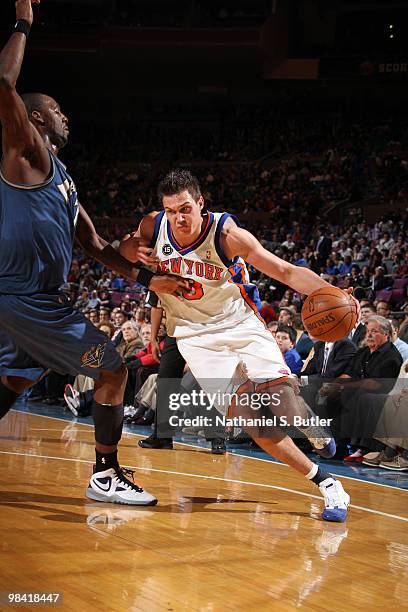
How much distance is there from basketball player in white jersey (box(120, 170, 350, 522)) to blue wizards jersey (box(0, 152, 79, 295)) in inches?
28.2

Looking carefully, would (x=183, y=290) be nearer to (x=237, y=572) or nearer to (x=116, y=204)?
(x=237, y=572)

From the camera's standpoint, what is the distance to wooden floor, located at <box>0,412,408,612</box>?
8.35 feet

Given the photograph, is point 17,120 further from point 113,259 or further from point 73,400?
point 73,400

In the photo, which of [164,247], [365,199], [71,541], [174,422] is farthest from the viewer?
[365,199]

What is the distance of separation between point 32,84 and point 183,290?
2376 centimetres

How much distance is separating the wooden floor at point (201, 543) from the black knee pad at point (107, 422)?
1.21 ft

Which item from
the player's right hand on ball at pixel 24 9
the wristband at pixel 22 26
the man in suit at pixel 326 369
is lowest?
the man in suit at pixel 326 369

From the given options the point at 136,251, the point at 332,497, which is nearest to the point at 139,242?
the point at 136,251

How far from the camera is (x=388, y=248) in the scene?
13875 millimetres

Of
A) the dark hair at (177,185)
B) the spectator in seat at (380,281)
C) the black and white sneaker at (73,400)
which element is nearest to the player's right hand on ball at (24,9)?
the dark hair at (177,185)

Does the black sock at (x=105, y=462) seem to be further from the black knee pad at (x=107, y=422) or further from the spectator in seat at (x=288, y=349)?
the spectator in seat at (x=288, y=349)

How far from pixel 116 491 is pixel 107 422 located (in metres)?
0.40

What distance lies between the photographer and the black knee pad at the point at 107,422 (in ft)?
12.7

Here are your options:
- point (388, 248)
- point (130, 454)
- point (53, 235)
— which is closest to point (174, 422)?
point (130, 454)
